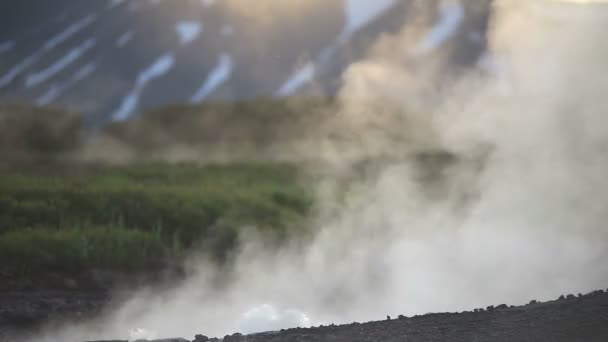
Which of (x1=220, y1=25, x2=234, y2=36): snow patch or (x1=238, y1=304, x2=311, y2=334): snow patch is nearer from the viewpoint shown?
(x1=238, y1=304, x2=311, y2=334): snow patch

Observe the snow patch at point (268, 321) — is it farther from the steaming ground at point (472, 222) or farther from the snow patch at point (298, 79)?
the snow patch at point (298, 79)

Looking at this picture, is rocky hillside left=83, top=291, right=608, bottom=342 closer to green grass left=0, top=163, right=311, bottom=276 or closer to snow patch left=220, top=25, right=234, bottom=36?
green grass left=0, top=163, right=311, bottom=276

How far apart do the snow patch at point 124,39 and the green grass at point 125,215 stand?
2.63 m

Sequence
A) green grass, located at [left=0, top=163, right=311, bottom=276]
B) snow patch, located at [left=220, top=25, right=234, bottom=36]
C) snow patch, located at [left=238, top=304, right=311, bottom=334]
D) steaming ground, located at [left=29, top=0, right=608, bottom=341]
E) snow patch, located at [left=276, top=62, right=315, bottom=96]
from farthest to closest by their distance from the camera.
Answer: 1. snow patch, located at [left=220, top=25, right=234, bottom=36]
2. snow patch, located at [left=276, top=62, right=315, bottom=96]
3. green grass, located at [left=0, top=163, right=311, bottom=276]
4. steaming ground, located at [left=29, top=0, right=608, bottom=341]
5. snow patch, located at [left=238, top=304, right=311, bottom=334]

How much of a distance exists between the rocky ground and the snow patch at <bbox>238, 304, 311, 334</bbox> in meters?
0.60

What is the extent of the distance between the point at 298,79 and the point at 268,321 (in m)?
7.64

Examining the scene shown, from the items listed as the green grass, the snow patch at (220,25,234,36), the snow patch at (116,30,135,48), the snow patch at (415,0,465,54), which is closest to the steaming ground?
the green grass

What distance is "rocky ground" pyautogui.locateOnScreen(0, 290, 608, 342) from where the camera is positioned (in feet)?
15.2

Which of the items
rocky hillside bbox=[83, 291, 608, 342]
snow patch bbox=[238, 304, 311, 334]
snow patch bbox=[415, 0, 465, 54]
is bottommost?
rocky hillside bbox=[83, 291, 608, 342]

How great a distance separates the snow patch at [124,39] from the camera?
13117 mm

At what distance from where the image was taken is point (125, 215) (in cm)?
923

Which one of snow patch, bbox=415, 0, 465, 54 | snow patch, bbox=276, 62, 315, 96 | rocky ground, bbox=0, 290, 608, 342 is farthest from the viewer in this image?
snow patch, bbox=276, 62, 315, 96

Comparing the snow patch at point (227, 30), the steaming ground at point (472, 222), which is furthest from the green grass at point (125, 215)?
the snow patch at point (227, 30)

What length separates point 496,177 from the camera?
8.04m
